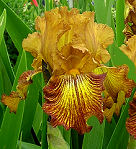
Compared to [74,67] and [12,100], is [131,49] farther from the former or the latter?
[12,100]

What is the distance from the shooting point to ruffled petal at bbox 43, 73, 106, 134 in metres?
0.63

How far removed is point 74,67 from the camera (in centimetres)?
73

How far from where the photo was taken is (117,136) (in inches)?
31.9

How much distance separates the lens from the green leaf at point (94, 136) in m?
0.80

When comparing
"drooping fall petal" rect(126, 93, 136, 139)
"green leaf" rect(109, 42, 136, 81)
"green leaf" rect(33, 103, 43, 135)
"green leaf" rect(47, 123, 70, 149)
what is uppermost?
"green leaf" rect(109, 42, 136, 81)

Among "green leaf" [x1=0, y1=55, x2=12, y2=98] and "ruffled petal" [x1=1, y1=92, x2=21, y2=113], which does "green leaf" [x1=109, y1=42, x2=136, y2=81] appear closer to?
"ruffled petal" [x1=1, y1=92, x2=21, y2=113]

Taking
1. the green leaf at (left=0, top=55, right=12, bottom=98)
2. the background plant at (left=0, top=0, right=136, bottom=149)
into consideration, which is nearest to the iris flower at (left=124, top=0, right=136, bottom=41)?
the background plant at (left=0, top=0, right=136, bottom=149)

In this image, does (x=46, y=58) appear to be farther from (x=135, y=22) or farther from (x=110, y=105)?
(x=135, y=22)

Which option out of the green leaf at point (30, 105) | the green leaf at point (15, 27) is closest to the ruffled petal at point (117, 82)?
the green leaf at point (30, 105)

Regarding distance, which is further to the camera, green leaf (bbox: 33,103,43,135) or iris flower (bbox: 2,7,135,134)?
green leaf (bbox: 33,103,43,135)

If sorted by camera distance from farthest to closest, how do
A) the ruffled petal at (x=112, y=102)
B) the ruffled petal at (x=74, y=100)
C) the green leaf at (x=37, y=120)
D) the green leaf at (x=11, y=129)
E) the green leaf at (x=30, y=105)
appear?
the green leaf at (x=37, y=120) → the green leaf at (x=30, y=105) → the green leaf at (x=11, y=129) → the ruffled petal at (x=112, y=102) → the ruffled petal at (x=74, y=100)

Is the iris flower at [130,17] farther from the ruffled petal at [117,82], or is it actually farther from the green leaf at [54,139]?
the green leaf at [54,139]

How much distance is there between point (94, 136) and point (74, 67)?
18 centimetres

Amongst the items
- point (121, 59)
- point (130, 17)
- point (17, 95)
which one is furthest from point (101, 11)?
point (17, 95)
